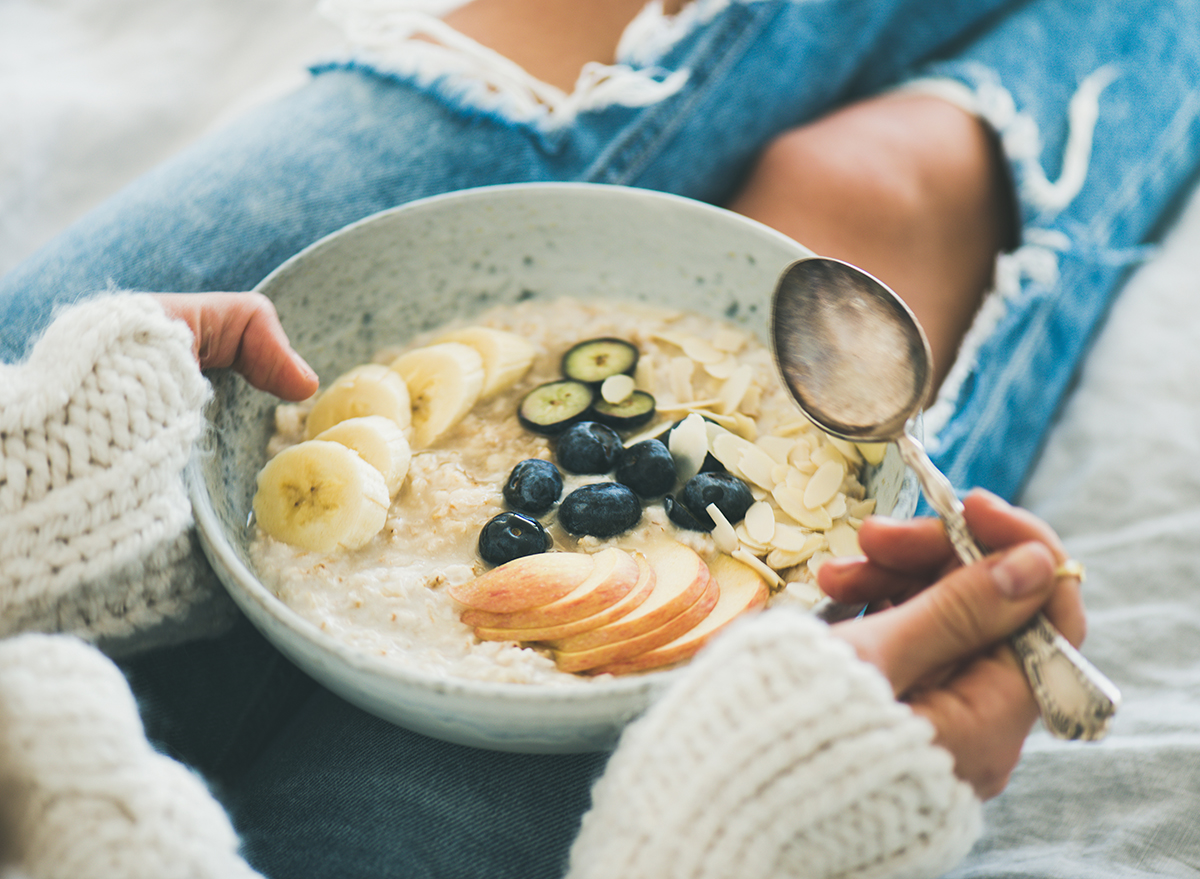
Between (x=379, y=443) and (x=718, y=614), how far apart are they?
292mm

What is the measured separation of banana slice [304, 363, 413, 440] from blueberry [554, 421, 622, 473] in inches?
5.5

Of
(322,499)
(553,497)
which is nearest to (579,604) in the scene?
(553,497)

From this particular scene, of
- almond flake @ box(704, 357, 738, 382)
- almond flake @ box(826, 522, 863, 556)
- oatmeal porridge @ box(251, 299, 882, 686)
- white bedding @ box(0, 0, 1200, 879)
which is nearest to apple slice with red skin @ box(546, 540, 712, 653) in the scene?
oatmeal porridge @ box(251, 299, 882, 686)

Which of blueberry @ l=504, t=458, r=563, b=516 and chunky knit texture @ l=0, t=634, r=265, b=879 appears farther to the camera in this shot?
blueberry @ l=504, t=458, r=563, b=516

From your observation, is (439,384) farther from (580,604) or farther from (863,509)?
(863,509)

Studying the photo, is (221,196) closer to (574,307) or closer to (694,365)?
(574,307)

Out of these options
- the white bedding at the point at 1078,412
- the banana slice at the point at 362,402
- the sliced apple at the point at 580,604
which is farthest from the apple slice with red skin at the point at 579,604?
the white bedding at the point at 1078,412

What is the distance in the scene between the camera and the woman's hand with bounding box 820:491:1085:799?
1.55 feet

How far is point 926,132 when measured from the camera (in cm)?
100

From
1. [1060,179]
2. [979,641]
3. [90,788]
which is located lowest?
[90,788]

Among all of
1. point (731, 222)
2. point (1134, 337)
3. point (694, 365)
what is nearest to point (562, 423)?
point (694, 365)

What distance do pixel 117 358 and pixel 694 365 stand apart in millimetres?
467

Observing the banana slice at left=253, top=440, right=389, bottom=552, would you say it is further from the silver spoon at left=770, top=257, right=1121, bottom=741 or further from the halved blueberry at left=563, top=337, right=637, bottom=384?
the silver spoon at left=770, top=257, right=1121, bottom=741

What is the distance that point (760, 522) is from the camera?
0.66 meters
